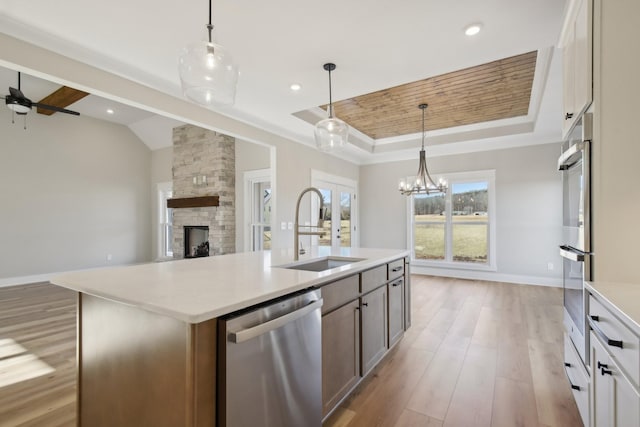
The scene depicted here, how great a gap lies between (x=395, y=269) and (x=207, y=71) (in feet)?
6.73

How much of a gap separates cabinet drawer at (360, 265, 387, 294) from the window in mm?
4202

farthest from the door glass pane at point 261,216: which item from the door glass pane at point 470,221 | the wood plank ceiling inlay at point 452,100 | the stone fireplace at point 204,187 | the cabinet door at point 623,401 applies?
the cabinet door at point 623,401

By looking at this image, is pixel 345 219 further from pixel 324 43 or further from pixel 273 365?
pixel 273 365

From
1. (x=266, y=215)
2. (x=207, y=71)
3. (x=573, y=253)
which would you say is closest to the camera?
(x=573, y=253)

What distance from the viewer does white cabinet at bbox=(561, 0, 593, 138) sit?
153 cm

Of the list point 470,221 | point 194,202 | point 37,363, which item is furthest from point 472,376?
point 194,202

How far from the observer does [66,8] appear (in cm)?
211

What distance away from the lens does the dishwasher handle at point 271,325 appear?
1097mm

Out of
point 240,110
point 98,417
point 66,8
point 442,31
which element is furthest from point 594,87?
point 240,110

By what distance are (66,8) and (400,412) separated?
351cm

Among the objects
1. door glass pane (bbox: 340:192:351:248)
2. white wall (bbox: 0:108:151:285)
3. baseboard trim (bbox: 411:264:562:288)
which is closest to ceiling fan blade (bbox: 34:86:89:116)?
white wall (bbox: 0:108:151:285)

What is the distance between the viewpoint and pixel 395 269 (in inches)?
104

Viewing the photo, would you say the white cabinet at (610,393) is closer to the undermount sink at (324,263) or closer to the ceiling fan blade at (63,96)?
the undermount sink at (324,263)

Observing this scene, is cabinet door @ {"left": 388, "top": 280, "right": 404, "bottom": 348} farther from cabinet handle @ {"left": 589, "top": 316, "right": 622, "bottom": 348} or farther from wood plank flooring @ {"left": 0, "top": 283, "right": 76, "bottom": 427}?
wood plank flooring @ {"left": 0, "top": 283, "right": 76, "bottom": 427}
